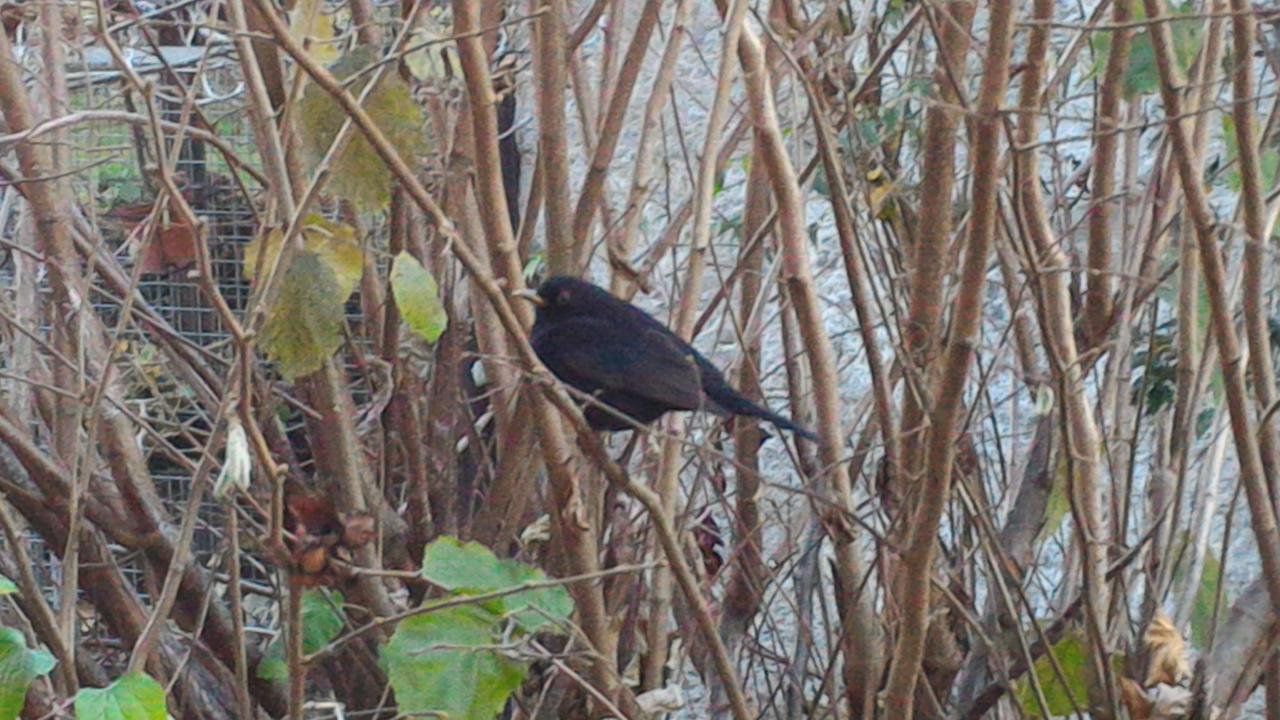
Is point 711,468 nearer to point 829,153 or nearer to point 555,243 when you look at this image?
point 555,243

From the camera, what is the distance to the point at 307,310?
1945 millimetres

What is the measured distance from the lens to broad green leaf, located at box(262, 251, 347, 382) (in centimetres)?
194

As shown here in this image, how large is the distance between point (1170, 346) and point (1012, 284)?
489 mm

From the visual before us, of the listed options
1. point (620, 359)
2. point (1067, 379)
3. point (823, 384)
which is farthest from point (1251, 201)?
point (620, 359)

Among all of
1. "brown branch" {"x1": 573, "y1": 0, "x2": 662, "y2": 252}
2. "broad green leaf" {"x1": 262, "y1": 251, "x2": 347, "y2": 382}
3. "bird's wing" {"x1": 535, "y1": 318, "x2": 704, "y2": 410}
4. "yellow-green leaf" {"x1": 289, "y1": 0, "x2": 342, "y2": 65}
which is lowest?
A: "bird's wing" {"x1": 535, "y1": 318, "x2": 704, "y2": 410}

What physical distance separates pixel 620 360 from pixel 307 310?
113 centimetres

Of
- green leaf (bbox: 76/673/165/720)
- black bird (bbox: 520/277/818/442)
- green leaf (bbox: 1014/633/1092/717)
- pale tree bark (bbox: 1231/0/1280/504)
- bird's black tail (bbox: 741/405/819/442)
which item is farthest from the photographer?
black bird (bbox: 520/277/818/442)

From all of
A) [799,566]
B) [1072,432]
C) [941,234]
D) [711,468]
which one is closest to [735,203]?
[711,468]

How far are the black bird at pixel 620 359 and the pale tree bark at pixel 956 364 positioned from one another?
25.2 inches

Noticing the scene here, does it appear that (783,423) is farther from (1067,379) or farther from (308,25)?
(308,25)

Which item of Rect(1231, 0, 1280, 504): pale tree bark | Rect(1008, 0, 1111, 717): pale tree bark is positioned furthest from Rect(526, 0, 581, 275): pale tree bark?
Rect(1231, 0, 1280, 504): pale tree bark

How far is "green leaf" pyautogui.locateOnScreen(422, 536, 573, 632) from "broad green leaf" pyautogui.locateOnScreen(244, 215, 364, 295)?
383 mm

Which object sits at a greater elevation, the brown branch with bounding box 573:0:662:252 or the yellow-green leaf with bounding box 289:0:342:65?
Result: the yellow-green leaf with bounding box 289:0:342:65

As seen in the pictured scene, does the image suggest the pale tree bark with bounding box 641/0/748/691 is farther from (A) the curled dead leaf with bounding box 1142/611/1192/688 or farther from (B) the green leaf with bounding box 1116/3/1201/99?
(A) the curled dead leaf with bounding box 1142/611/1192/688
